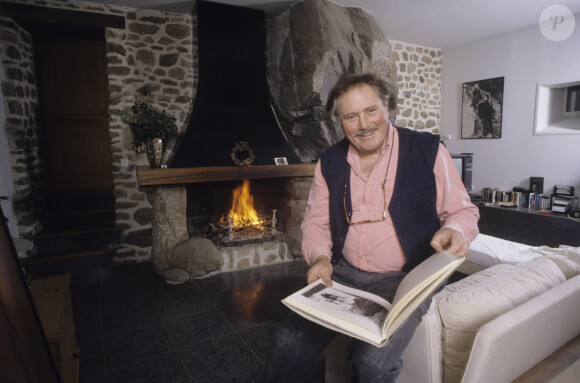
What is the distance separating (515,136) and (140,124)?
5.09m

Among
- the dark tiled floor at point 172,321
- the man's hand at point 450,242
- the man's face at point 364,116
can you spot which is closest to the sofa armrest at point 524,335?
the man's hand at point 450,242

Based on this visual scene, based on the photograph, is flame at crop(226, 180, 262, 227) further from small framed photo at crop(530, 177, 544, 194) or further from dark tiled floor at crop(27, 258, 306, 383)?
small framed photo at crop(530, 177, 544, 194)

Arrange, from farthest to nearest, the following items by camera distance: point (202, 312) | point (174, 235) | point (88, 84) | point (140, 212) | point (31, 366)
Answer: point (88, 84) → point (140, 212) → point (174, 235) → point (202, 312) → point (31, 366)

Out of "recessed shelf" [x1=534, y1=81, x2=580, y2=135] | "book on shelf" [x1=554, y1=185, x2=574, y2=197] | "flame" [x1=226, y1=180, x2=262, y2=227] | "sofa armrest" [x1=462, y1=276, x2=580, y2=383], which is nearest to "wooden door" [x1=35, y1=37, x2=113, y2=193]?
"flame" [x1=226, y1=180, x2=262, y2=227]

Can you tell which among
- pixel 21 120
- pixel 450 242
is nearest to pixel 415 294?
pixel 450 242

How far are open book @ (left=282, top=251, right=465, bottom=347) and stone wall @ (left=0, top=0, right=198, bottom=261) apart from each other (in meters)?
3.32

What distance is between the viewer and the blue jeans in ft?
3.56

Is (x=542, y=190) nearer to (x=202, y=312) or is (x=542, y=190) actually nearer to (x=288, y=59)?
(x=288, y=59)

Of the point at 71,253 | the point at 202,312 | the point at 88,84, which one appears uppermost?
the point at 88,84

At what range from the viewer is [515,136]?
4.80 m

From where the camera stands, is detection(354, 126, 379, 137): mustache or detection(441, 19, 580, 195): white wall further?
detection(441, 19, 580, 195): white wall

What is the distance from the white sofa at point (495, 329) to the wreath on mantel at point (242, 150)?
2572 mm

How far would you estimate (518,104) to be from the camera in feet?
15.5

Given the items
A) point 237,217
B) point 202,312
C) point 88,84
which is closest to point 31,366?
point 202,312
